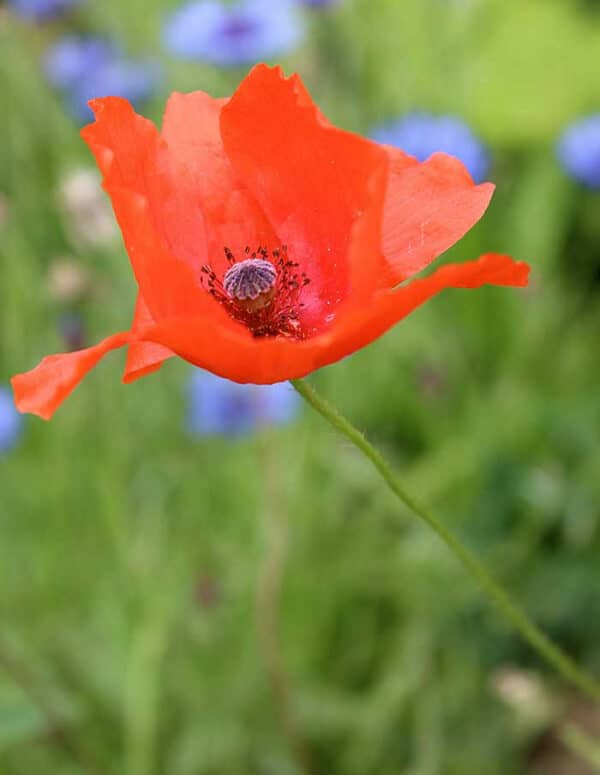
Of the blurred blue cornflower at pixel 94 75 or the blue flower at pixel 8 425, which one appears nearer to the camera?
the blue flower at pixel 8 425

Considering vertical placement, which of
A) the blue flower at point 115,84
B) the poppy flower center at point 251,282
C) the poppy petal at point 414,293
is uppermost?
the blue flower at point 115,84

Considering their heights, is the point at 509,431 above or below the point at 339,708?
above

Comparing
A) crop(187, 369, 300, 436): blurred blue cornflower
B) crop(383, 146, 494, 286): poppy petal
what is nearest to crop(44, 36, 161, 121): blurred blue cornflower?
crop(187, 369, 300, 436): blurred blue cornflower

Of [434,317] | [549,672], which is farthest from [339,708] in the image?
[434,317]

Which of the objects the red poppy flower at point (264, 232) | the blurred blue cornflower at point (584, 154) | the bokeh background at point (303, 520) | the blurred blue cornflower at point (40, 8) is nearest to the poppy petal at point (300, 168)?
the red poppy flower at point (264, 232)

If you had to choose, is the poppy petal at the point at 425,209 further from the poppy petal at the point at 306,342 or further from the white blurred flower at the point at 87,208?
the white blurred flower at the point at 87,208

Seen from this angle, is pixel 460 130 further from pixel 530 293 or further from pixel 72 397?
pixel 72 397
